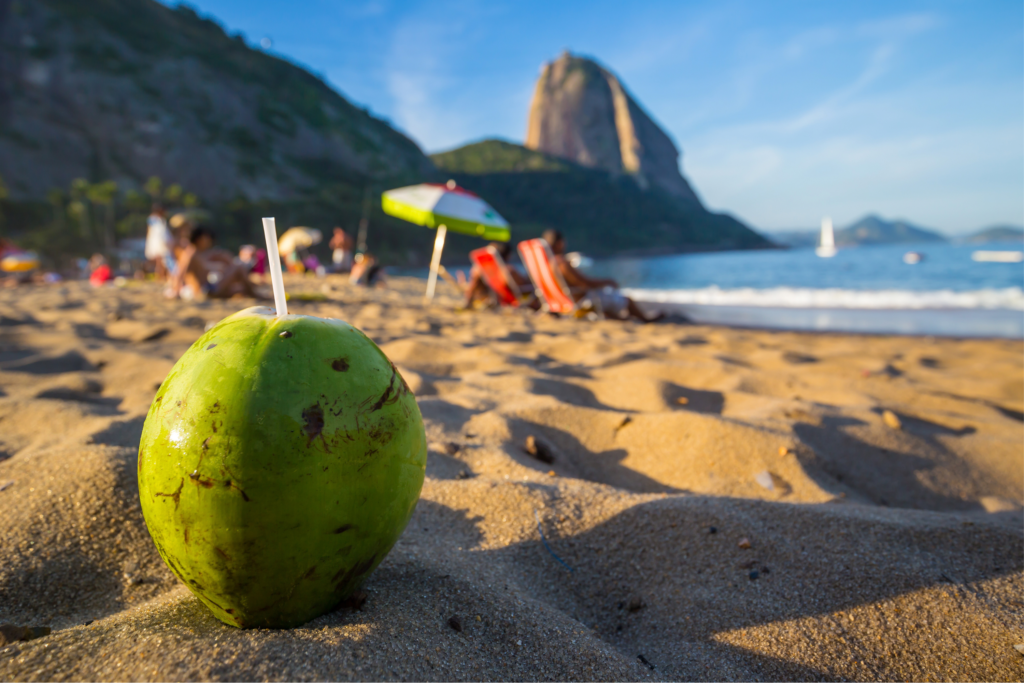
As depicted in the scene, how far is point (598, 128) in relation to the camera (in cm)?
11944

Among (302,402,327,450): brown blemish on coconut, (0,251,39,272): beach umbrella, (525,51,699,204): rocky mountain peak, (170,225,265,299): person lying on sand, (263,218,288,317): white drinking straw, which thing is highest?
(525,51,699,204): rocky mountain peak

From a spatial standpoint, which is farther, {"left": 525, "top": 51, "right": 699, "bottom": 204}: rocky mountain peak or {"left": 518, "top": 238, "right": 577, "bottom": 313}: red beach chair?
{"left": 525, "top": 51, "right": 699, "bottom": 204}: rocky mountain peak

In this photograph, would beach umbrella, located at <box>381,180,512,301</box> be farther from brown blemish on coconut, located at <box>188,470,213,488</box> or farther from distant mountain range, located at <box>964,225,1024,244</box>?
distant mountain range, located at <box>964,225,1024,244</box>

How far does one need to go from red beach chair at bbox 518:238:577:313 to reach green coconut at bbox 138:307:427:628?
6396 millimetres

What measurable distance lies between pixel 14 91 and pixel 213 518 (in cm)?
5651

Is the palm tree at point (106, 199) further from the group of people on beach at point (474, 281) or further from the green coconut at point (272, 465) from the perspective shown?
the green coconut at point (272, 465)

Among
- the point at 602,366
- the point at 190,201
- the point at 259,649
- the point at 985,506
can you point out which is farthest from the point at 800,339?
the point at 190,201

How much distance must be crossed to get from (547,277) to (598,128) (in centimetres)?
12279

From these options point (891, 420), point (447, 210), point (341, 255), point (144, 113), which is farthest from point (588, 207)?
point (891, 420)

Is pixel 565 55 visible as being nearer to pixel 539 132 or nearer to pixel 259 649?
pixel 539 132

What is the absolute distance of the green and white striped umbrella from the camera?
8.78 m

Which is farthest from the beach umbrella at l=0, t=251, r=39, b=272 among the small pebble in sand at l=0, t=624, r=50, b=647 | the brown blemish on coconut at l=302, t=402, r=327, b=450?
the brown blemish on coconut at l=302, t=402, r=327, b=450

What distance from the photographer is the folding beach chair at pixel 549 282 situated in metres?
7.31

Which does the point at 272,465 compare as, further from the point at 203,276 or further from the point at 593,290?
the point at 203,276
